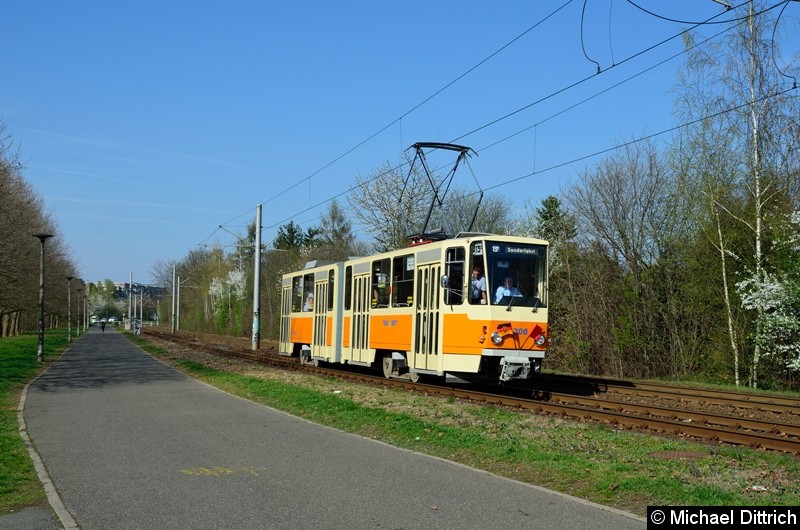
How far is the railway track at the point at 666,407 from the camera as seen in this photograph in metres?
12.2

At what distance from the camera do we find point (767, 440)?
11.2 meters

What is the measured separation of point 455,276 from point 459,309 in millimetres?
777

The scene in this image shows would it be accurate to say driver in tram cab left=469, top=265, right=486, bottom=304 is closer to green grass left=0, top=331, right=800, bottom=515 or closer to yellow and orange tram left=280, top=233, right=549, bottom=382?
yellow and orange tram left=280, top=233, right=549, bottom=382

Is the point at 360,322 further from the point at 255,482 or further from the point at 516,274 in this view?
the point at 255,482

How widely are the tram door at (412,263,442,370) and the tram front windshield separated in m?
1.52

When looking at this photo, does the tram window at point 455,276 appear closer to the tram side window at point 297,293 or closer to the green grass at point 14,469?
the green grass at point 14,469

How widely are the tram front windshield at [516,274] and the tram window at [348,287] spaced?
7.73 meters

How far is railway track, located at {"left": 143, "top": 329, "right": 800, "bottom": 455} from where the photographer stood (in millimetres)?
A: 12156

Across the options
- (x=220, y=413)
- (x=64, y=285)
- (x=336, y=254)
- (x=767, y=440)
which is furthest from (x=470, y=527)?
(x=64, y=285)

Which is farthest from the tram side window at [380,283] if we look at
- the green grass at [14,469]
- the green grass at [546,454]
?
the green grass at [14,469]

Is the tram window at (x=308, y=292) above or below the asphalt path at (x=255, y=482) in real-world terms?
above

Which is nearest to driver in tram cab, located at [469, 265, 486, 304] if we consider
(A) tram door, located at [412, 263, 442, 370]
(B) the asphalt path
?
(A) tram door, located at [412, 263, 442, 370]

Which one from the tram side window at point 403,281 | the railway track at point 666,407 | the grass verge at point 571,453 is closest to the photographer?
the grass verge at point 571,453

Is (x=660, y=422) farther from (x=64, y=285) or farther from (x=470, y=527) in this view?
(x=64, y=285)
